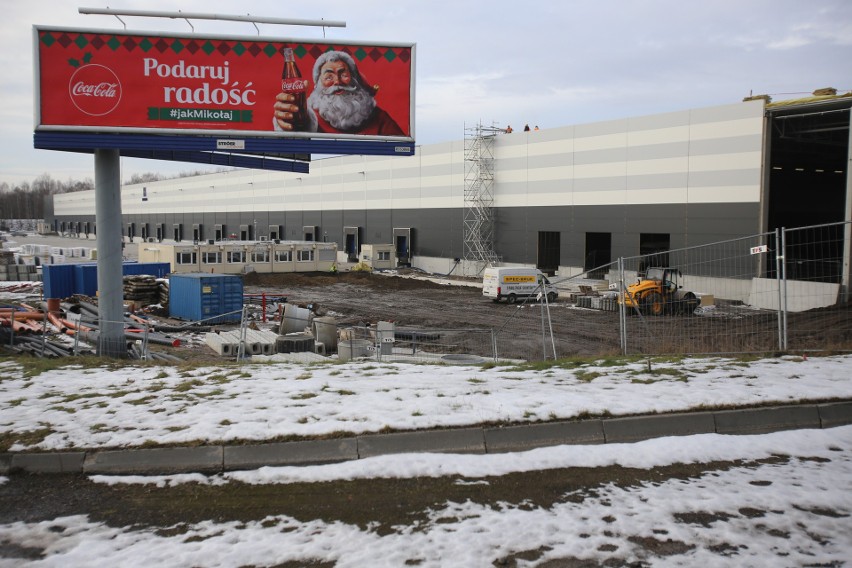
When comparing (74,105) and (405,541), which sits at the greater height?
(74,105)

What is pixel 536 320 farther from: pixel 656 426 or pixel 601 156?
pixel 656 426

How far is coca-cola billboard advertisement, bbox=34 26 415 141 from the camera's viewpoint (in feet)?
53.5

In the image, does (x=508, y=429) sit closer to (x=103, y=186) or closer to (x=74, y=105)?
(x=103, y=186)

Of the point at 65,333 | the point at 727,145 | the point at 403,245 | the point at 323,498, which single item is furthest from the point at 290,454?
the point at 403,245

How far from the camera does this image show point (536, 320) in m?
27.7

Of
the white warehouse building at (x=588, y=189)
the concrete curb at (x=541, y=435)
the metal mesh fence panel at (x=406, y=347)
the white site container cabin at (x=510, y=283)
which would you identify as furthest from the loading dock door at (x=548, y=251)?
the concrete curb at (x=541, y=435)

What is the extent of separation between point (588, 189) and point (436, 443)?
3722 cm

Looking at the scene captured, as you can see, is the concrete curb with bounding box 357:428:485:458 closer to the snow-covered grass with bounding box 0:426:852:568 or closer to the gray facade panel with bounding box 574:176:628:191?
the snow-covered grass with bounding box 0:426:852:568

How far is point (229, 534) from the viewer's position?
485cm

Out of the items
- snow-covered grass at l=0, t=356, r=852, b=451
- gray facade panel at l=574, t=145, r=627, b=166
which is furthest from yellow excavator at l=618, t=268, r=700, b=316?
gray facade panel at l=574, t=145, r=627, b=166

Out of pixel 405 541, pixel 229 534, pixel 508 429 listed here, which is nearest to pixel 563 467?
pixel 508 429

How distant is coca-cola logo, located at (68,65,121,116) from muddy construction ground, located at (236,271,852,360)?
389 inches

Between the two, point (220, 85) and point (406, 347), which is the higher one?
point (220, 85)

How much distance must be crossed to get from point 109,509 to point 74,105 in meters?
14.0
